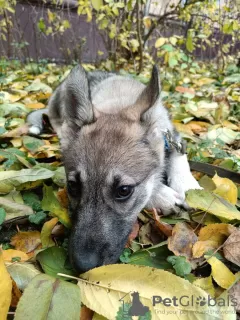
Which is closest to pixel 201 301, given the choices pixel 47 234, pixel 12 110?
pixel 47 234

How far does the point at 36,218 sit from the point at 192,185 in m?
1.35

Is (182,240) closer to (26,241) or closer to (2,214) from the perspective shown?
(26,241)

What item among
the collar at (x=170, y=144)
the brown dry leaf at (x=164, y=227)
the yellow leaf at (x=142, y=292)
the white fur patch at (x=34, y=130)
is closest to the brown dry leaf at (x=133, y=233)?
the brown dry leaf at (x=164, y=227)

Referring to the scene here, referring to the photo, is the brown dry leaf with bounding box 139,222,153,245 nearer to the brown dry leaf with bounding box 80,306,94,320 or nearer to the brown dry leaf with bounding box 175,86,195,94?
the brown dry leaf with bounding box 80,306,94,320

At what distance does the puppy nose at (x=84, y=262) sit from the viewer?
6.40ft

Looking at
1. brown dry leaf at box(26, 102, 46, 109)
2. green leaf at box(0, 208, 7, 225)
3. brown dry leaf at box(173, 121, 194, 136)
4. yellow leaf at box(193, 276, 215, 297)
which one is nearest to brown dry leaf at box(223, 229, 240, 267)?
yellow leaf at box(193, 276, 215, 297)

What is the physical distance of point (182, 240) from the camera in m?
2.24

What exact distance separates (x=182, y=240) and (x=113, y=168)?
0.65 meters

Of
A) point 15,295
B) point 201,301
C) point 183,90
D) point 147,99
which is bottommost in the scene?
point 183,90

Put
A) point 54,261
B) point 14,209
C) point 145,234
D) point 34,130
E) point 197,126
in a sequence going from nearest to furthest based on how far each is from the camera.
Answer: point 54,261 → point 145,234 → point 14,209 → point 34,130 → point 197,126

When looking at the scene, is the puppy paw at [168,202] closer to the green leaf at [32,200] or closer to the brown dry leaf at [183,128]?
the green leaf at [32,200]

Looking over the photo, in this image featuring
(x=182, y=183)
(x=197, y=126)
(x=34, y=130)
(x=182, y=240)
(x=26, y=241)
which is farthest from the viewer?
(x=197, y=126)

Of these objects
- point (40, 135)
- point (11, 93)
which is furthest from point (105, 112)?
point (11, 93)

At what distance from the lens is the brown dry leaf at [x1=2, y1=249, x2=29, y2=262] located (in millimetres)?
2100
